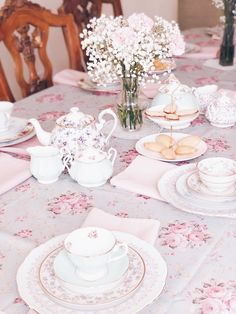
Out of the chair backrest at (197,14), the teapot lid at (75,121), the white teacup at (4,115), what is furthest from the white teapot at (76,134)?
the chair backrest at (197,14)

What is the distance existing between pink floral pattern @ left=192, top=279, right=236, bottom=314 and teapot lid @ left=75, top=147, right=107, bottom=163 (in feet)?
1.37

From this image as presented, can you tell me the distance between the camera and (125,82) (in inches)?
57.2

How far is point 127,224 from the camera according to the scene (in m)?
1.06

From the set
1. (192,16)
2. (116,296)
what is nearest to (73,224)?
(116,296)

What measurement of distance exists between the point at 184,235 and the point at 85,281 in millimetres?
256

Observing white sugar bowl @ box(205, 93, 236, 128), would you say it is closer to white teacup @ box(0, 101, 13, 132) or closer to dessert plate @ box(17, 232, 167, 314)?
white teacup @ box(0, 101, 13, 132)

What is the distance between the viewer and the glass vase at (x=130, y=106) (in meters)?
1.46

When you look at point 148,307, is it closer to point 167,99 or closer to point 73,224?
point 73,224

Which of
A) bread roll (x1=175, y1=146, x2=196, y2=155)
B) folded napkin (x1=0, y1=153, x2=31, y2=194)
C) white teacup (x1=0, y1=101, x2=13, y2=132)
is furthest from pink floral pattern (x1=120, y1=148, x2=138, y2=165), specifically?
white teacup (x1=0, y1=101, x2=13, y2=132)

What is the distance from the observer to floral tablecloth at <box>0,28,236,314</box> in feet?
2.81

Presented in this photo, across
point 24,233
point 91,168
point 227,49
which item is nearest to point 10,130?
point 91,168

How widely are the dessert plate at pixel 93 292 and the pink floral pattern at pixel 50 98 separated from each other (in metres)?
1.01

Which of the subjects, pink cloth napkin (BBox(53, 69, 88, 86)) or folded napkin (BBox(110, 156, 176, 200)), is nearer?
folded napkin (BBox(110, 156, 176, 200))

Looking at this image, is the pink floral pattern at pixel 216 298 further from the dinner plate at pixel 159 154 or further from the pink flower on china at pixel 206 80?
the pink flower on china at pixel 206 80
